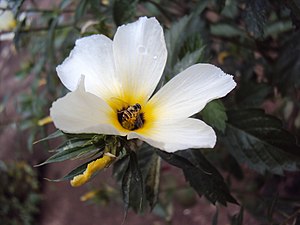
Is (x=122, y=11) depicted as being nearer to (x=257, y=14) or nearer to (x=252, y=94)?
(x=257, y=14)

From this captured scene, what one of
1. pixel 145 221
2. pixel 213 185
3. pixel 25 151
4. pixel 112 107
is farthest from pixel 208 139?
pixel 25 151

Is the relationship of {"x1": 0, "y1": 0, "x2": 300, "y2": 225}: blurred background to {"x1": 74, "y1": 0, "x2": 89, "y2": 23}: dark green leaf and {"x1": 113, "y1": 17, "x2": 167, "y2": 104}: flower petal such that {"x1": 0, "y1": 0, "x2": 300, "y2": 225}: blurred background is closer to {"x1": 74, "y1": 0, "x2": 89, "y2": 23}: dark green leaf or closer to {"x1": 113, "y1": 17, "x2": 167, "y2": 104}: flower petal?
{"x1": 74, "y1": 0, "x2": 89, "y2": 23}: dark green leaf

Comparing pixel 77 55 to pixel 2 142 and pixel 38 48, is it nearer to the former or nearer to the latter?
pixel 38 48

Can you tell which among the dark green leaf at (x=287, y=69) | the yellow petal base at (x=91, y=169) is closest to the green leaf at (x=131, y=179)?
the yellow petal base at (x=91, y=169)

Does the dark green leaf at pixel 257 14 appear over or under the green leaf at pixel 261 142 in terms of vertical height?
over

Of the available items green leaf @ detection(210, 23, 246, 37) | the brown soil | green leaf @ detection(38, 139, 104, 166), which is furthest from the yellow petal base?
the brown soil

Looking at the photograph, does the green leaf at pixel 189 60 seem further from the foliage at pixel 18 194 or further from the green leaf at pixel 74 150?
the foliage at pixel 18 194
